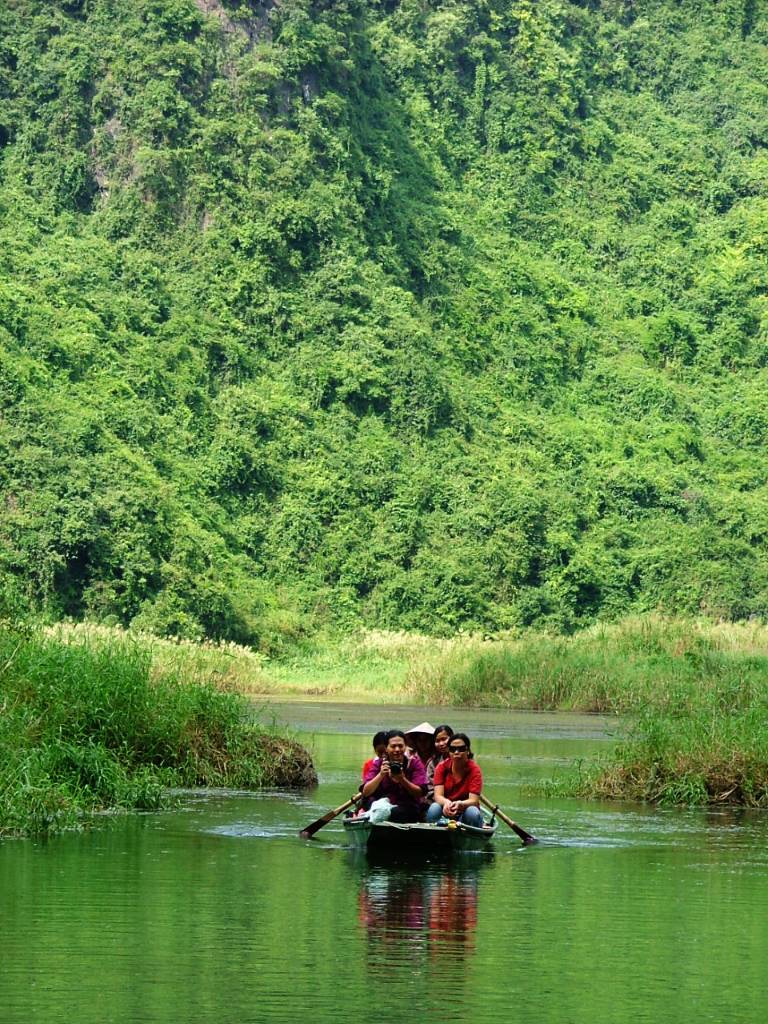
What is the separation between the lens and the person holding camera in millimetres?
19609

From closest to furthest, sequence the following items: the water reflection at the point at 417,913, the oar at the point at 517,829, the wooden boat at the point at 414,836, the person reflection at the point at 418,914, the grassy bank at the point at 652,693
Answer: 1. the water reflection at the point at 417,913
2. the person reflection at the point at 418,914
3. the wooden boat at the point at 414,836
4. the oar at the point at 517,829
5. the grassy bank at the point at 652,693

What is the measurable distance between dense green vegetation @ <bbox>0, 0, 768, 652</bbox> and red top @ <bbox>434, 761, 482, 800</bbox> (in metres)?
34.0

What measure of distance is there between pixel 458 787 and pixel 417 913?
156 inches

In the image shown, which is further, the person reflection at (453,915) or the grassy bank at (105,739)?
the grassy bank at (105,739)

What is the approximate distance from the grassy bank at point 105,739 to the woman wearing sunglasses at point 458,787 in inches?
135

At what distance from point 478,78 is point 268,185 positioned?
51.6ft

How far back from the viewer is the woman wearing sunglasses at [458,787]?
19484 millimetres

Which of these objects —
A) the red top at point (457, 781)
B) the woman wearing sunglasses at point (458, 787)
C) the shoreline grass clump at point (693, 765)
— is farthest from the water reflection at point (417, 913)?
the shoreline grass clump at point (693, 765)

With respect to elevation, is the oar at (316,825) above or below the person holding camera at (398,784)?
below

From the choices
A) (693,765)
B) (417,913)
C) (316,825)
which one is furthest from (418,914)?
(693,765)

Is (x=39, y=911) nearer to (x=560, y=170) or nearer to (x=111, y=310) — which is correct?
(x=111, y=310)

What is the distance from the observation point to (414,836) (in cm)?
1942

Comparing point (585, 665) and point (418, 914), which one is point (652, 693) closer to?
point (585, 665)

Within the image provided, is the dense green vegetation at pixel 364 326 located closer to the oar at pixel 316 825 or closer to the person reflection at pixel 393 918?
the oar at pixel 316 825
